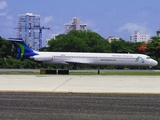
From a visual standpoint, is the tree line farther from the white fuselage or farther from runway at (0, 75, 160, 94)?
runway at (0, 75, 160, 94)

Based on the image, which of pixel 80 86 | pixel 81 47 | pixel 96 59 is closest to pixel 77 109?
pixel 80 86

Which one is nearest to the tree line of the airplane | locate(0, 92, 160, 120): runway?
the airplane

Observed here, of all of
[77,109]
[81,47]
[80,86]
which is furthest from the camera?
[81,47]

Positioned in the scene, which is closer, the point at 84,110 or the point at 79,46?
the point at 84,110

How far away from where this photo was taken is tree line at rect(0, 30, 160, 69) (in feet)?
205

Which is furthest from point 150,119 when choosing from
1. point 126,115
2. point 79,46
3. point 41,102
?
point 79,46

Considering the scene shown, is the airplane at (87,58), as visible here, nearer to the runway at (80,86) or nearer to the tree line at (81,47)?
the tree line at (81,47)

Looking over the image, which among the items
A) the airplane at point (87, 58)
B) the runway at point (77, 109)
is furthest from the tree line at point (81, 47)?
the runway at point (77, 109)

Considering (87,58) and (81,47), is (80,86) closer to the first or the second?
(87,58)

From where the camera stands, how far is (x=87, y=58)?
5922cm

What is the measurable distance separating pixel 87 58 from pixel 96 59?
4.52 feet

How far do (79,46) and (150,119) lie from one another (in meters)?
74.6

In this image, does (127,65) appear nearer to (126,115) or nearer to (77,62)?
(77,62)

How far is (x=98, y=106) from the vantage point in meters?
12.8
